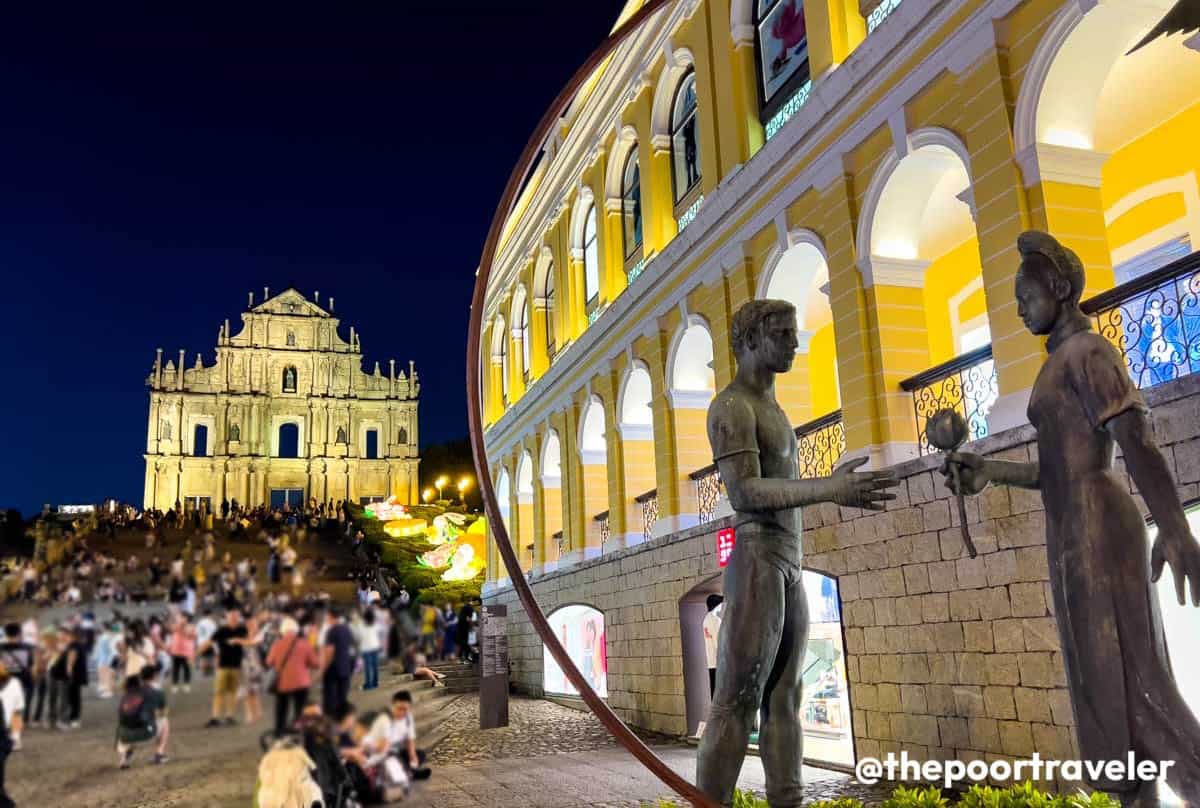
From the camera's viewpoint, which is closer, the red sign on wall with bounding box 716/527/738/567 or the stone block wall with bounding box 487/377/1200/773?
the stone block wall with bounding box 487/377/1200/773

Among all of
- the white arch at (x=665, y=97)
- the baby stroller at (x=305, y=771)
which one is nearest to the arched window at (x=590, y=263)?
the white arch at (x=665, y=97)

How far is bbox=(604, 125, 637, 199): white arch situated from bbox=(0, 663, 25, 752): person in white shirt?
54.0 ft

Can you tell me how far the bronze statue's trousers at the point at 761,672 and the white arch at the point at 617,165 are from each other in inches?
649

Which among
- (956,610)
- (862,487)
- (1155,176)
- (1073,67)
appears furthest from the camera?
(1155,176)

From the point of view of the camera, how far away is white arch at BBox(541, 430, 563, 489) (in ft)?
78.4

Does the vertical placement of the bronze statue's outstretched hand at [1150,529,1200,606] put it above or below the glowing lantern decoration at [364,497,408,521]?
below

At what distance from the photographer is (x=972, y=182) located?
31.0ft

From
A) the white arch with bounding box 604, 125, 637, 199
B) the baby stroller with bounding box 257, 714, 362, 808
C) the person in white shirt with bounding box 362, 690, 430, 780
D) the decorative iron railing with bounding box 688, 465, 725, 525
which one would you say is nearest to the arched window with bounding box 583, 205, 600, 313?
the white arch with bounding box 604, 125, 637, 199

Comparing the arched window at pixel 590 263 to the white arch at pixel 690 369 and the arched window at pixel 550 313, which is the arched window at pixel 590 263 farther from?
the white arch at pixel 690 369

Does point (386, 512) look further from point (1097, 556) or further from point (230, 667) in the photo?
point (1097, 556)

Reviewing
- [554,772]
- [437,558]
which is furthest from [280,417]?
[554,772]

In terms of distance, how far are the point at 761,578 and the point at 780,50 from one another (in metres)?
11.9

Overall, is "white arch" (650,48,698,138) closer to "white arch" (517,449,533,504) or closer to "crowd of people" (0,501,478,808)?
"white arch" (517,449,533,504)

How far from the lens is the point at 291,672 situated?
14.4ft
